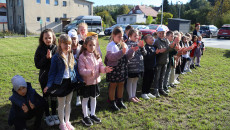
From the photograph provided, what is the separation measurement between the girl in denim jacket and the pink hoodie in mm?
121

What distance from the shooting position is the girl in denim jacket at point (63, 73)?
2.96 meters

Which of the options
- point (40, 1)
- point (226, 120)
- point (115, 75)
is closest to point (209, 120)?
point (226, 120)

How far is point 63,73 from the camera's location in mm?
2994

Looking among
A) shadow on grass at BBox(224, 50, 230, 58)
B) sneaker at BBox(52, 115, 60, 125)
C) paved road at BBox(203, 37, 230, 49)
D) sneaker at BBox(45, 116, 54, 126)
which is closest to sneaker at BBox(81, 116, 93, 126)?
sneaker at BBox(52, 115, 60, 125)

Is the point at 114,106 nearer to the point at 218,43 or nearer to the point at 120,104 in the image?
the point at 120,104

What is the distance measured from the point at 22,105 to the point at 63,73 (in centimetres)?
81

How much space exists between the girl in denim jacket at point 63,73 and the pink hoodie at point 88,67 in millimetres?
121

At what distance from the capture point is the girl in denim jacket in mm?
2965

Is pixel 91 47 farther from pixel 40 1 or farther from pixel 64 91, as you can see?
pixel 40 1

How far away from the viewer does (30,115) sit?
10.1 ft

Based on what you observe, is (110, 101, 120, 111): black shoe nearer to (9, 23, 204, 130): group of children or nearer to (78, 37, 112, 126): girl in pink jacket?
(9, 23, 204, 130): group of children

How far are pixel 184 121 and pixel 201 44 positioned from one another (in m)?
6.11

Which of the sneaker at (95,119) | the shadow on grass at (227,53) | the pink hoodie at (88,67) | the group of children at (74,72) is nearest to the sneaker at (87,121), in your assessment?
the group of children at (74,72)

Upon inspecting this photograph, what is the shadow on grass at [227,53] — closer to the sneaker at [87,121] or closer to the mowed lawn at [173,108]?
the mowed lawn at [173,108]
